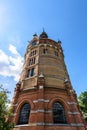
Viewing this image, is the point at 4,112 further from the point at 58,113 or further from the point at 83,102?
the point at 83,102

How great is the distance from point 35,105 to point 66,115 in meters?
4.16

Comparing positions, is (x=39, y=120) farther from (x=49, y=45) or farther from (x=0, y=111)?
(x=49, y=45)

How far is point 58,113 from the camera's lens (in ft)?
54.7

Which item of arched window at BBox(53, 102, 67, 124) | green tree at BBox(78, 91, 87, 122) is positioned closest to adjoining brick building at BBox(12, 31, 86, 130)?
arched window at BBox(53, 102, 67, 124)

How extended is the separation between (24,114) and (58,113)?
4.48 m

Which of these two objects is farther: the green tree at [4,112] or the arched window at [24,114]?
the arched window at [24,114]

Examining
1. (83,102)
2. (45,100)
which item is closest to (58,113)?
(45,100)

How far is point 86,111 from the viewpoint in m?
27.0

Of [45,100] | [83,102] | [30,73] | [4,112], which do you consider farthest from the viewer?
[83,102]

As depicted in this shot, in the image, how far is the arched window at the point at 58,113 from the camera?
1611 centimetres

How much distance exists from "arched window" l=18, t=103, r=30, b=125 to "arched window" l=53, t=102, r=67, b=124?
3.49m

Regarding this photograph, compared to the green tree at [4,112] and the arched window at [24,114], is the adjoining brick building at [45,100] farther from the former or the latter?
the green tree at [4,112]

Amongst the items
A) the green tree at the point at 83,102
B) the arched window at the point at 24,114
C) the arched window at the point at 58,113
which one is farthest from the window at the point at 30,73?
the green tree at the point at 83,102

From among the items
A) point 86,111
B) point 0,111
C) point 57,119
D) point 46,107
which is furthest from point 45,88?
point 86,111
